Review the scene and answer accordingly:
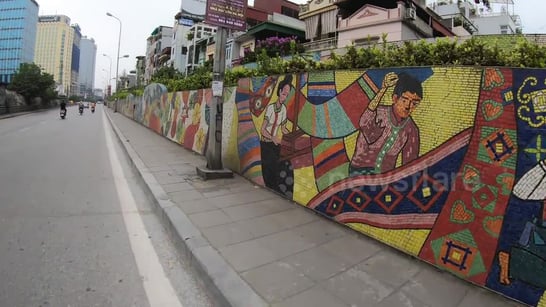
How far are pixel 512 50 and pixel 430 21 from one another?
22593 millimetres

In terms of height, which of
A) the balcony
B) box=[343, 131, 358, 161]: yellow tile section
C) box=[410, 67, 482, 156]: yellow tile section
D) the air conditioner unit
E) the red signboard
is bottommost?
box=[343, 131, 358, 161]: yellow tile section

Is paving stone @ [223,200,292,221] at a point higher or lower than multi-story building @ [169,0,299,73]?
lower

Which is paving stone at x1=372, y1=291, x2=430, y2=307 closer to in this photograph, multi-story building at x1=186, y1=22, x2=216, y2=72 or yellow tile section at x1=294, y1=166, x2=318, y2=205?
yellow tile section at x1=294, y1=166, x2=318, y2=205

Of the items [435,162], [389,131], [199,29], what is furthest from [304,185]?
[199,29]

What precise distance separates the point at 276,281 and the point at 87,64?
134953 mm

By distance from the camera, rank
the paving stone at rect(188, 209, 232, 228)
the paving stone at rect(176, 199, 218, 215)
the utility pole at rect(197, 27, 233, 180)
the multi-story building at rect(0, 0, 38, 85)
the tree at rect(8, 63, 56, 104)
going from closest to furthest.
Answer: the paving stone at rect(188, 209, 232, 228) < the paving stone at rect(176, 199, 218, 215) < the utility pole at rect(197, 27, 233, 180) < the tree at rect(8, 63, 56, 104) < the multi-story building at rect(0, 0, 38, 85)

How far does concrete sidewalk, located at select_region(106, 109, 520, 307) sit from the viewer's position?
2480 mm

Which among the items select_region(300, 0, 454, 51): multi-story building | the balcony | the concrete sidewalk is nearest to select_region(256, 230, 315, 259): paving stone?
the concrete sidewalk

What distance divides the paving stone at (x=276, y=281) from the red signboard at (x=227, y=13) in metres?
4.79

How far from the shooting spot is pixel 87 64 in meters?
114

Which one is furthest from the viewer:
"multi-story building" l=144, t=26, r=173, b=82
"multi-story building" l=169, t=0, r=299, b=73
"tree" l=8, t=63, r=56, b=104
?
"multi-story building" l=144, t=26, r=173, b=82

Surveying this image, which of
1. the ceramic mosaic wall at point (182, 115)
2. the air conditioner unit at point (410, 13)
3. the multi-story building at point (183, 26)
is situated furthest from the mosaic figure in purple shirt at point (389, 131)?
the multi-story building at point (183, 26)

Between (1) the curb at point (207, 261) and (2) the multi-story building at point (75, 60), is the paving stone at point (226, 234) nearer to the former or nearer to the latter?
(1) the curb at point (207, 261)

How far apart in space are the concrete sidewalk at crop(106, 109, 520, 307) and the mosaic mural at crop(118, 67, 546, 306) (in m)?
0.20
